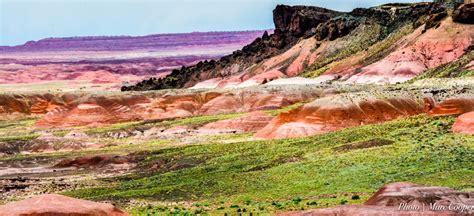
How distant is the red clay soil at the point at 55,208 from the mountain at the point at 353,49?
8582 cm

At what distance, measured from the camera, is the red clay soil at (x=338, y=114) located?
7944cm

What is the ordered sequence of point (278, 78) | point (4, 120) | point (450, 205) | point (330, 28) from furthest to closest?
point (330, 28), point (278, 78), point (4, 120), point (450, 205)

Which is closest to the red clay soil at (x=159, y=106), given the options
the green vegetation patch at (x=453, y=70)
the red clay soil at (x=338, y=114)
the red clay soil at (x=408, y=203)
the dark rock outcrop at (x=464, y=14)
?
the green vegetation patch at (x=453, y=70)

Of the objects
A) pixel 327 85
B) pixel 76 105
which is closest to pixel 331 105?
pixel 327 85

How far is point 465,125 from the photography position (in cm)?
5762

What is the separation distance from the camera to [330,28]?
168 m

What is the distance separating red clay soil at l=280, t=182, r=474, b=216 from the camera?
23.4 meters

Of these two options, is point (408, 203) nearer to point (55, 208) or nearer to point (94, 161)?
point (55, 208)

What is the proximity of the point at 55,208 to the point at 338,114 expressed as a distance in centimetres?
5636

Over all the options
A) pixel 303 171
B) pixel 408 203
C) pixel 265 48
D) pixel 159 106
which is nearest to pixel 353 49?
pixel 265 48

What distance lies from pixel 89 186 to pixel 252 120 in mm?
41023

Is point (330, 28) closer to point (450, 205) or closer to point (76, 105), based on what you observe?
point (76, 105)

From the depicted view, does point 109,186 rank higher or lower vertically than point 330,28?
lower

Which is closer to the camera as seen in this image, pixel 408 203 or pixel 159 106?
pixel 408 203
